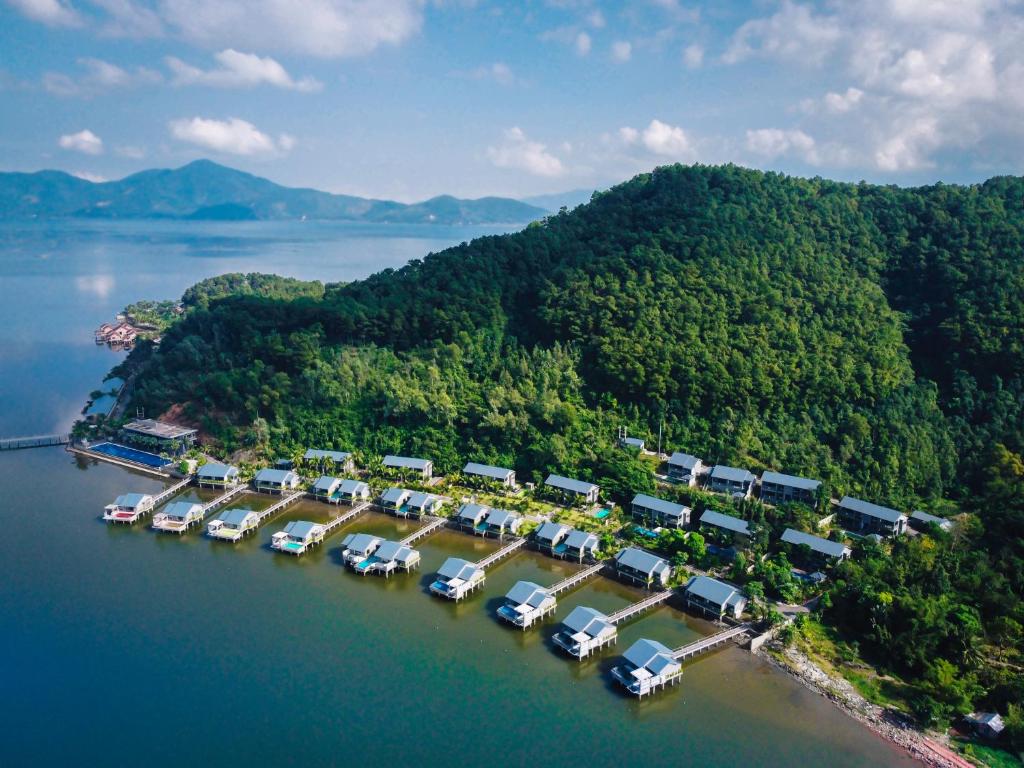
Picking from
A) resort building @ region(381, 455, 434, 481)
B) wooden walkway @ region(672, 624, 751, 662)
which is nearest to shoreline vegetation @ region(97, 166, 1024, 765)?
resort building @ region(381, 455, 434, 481)

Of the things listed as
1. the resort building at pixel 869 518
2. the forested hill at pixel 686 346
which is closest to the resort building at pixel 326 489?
the forested hill at pixel 686 346

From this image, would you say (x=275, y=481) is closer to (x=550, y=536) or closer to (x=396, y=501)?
(x=396, y=501)

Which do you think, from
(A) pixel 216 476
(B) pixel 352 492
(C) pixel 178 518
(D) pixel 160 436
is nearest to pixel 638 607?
(B) pixel 352 492

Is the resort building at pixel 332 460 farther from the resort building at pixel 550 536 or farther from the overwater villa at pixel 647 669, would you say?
the overwater villa at pixel 647 669

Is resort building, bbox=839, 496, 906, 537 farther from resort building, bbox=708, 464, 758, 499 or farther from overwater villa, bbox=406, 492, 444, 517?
overwater villa, bbox=406, 492, 444, 517

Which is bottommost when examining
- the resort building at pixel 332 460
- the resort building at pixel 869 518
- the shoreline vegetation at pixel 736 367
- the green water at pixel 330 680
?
the green water at pixel 330 680

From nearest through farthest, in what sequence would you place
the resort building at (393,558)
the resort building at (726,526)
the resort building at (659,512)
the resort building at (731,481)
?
the resort building at (393,558), the resort building at (726,526), the resort building at (659,512), the resort building at (731,481)
